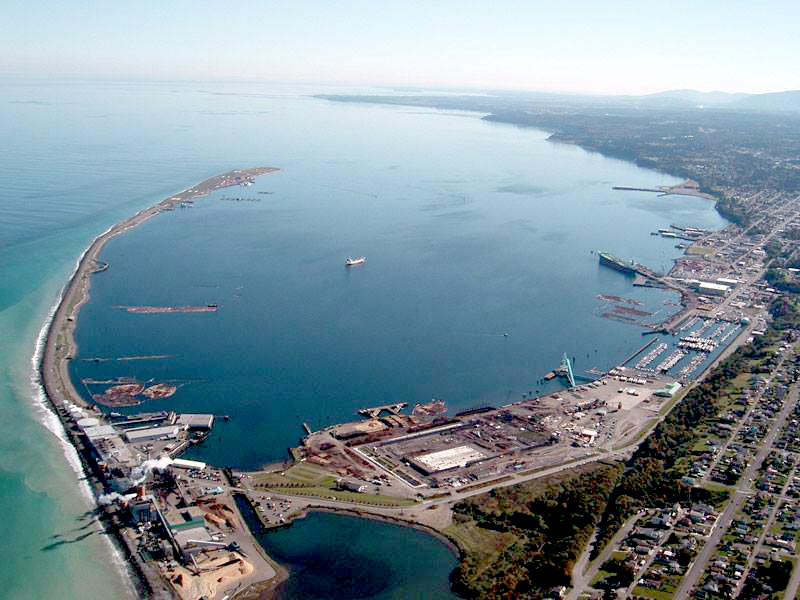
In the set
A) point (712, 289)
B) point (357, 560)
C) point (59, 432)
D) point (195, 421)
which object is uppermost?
point (712, 289)

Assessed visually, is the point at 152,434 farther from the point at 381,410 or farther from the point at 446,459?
the point at 446,459

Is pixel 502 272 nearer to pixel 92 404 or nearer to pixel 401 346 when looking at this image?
pixel 401 346

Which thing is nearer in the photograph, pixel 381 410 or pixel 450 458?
pixel 450 458

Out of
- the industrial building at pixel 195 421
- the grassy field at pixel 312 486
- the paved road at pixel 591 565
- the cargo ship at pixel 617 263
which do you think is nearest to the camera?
the paved road at pixel 591 565

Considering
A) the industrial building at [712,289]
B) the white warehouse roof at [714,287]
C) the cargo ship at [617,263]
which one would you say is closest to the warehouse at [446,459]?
the industrial building at [712,289]

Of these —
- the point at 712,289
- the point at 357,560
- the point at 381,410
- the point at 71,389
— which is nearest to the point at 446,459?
the point at 381,410

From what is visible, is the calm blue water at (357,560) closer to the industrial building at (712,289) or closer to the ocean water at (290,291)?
the ocean water at (290,291)

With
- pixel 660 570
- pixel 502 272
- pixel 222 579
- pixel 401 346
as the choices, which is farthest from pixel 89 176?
pixel 660 570
